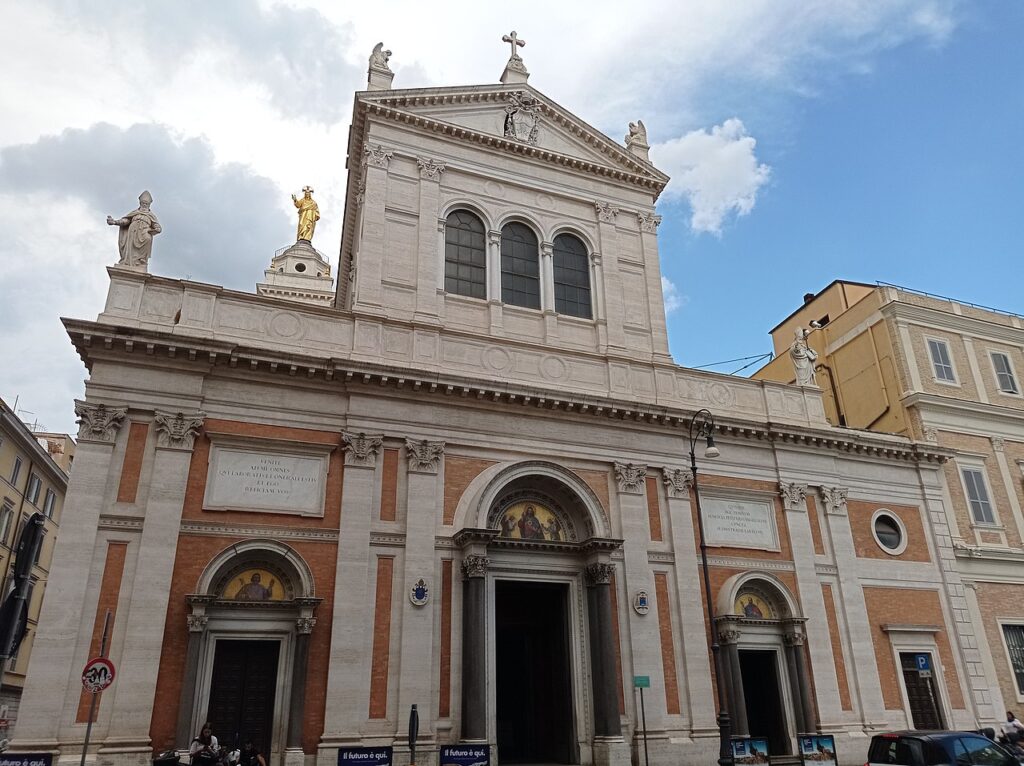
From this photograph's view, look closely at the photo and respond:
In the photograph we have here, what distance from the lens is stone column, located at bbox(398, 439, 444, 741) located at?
16.9m

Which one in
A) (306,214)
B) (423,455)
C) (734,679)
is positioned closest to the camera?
(423,455)

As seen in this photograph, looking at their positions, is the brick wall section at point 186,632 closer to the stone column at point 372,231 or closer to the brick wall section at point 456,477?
the brick wall section at point 456,477

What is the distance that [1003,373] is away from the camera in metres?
28.1

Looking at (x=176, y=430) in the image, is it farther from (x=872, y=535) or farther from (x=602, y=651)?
(x=872, y=535)

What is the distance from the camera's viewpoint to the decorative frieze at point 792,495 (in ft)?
74.9

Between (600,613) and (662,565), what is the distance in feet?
8.61

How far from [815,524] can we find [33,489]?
116 ft

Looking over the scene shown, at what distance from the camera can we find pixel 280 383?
1853cm

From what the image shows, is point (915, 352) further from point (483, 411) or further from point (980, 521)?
point (483, 411)

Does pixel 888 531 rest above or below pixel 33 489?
below

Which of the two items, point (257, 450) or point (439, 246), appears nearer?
point (257, 450)

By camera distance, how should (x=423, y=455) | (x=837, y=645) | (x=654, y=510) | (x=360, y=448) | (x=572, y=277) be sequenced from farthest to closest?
(x=572, y=277) → (x=837, y=645) → (x=654, y=510) → (x=423, y=455) → (x=360, y=448)

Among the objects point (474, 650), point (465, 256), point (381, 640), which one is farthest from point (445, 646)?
point (465, 256)

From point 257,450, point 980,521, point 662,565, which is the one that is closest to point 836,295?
point 980,521
